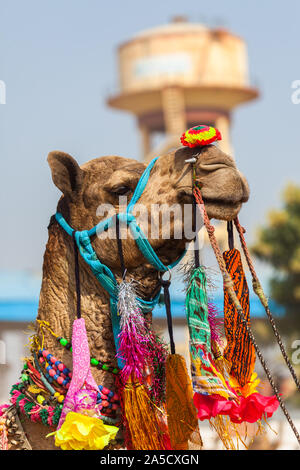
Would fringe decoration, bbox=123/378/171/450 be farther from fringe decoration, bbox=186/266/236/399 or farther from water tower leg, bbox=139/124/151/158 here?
water tower leg, bbox=139/124/151/158

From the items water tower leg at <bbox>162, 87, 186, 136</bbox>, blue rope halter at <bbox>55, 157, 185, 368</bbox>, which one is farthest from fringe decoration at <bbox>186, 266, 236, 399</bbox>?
water tower leg at <bbox>162, 87, 186, 136</bbox>

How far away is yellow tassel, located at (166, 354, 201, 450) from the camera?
3012 millimetres

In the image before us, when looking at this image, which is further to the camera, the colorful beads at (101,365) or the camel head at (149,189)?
the colorful beads at (101,365)

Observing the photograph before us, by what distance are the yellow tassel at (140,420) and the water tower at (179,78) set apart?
3531cm

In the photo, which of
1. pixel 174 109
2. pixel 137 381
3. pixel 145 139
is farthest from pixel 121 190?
pixel 145 139

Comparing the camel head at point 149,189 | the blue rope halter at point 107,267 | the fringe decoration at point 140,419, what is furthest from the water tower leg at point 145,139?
the fringe decoration at point 140,419

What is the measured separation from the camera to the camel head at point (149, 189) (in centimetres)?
293

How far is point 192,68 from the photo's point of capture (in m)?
Answer: 39.3

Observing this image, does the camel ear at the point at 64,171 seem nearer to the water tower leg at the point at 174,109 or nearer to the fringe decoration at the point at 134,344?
the fringe decoration at the point at 134,344

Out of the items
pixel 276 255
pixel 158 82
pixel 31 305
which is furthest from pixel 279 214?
pixel 158 82

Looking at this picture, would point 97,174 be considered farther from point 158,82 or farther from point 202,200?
point 158,82

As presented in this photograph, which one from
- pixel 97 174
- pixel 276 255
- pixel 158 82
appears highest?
pixel 158 82
